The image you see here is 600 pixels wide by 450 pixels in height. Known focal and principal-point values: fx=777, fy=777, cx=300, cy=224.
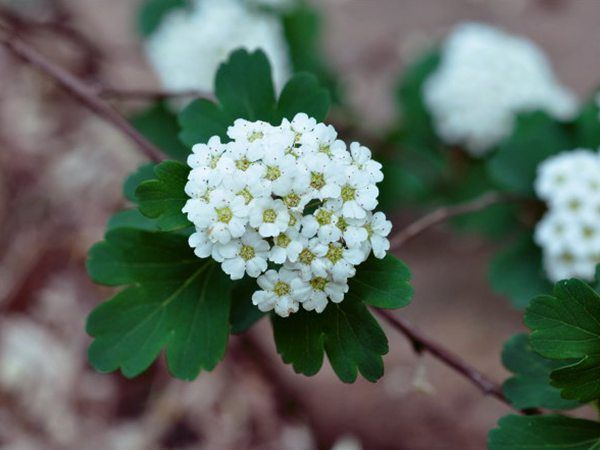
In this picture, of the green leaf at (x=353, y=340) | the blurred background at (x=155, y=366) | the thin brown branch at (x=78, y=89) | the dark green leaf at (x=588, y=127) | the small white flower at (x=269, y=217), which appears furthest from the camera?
the blurred background at (x=155, y=366)

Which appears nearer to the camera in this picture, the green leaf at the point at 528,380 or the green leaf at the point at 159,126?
the green leaf at the point at 528,380

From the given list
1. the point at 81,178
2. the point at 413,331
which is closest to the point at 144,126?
the point at 81,178

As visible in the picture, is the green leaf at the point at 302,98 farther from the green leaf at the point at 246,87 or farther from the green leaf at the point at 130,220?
the green leaf at the point at 130,220

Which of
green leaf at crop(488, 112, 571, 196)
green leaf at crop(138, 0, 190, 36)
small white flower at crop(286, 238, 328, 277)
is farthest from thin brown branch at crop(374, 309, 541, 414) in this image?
green leaf at crop(138, 0, 190, 36)

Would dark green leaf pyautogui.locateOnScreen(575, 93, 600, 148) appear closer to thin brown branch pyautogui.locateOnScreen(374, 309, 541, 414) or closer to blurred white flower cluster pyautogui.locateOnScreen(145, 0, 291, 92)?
thin brown branch pyautogui.locateOnScreen(374, 309, 541, 414)

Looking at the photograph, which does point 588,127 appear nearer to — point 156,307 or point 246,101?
point 246,101

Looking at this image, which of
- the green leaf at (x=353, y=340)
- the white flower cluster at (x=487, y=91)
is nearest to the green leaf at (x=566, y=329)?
the green leaf at (x=353, y=340)

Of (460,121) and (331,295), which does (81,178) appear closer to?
(460,121)

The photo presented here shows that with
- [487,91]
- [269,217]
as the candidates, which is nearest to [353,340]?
[269,217]
